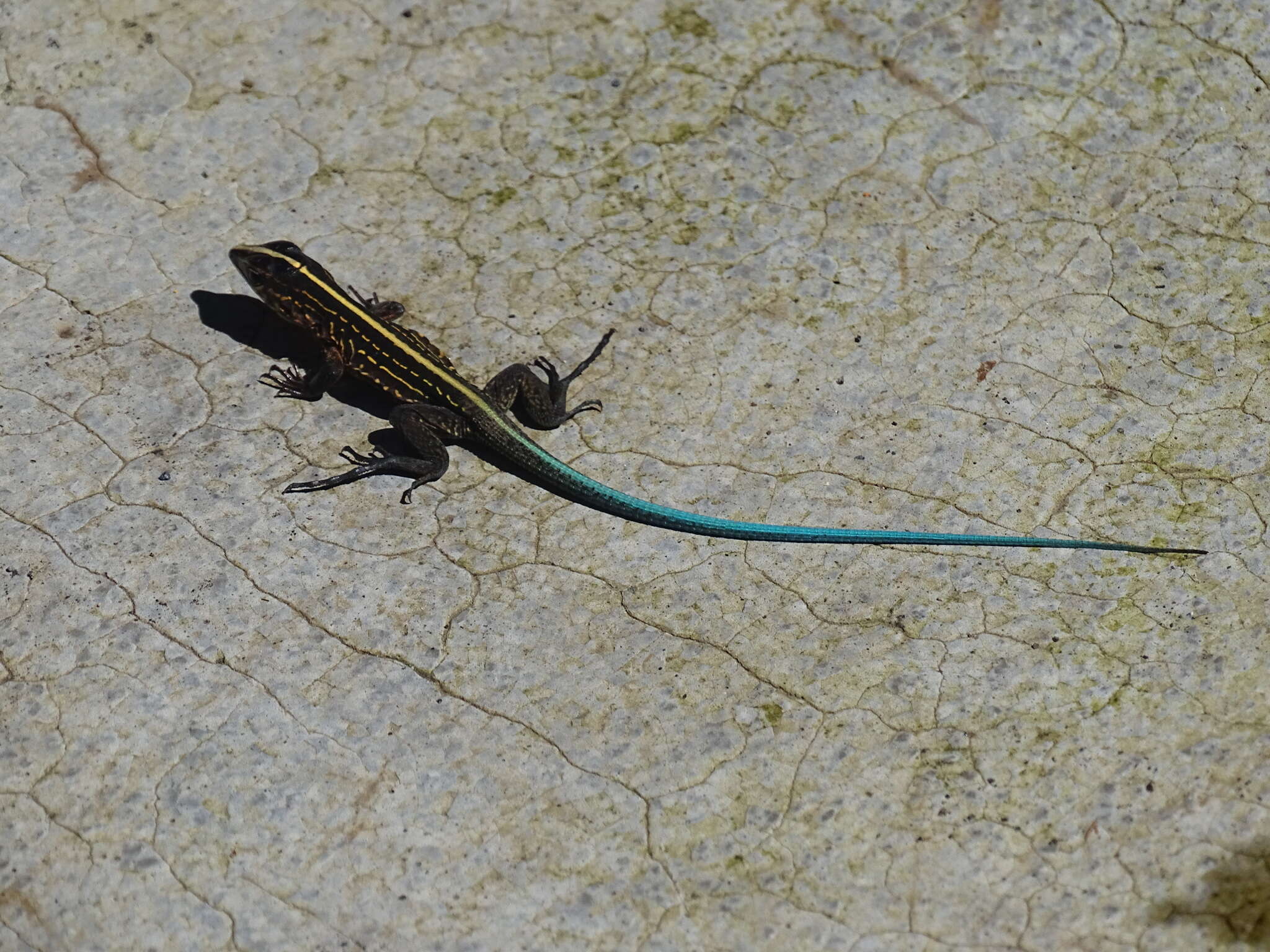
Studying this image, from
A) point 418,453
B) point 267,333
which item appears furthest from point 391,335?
point 267,333

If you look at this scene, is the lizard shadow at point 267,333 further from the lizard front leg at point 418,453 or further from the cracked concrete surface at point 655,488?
the lizard front leg at point 418,453

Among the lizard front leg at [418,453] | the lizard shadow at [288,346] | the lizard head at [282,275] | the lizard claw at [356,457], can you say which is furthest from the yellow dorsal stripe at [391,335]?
the lizard claw at [356,457]

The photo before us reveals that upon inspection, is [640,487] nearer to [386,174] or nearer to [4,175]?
[386,174]

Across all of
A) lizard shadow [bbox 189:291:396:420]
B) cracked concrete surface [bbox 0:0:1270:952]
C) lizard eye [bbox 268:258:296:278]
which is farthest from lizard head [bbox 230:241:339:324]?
cracked concrete surface [bbox 0:0:1270:952]

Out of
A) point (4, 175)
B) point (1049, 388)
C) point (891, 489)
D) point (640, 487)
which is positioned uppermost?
point (1049, 388)

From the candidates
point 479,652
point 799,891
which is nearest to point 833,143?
point 479,652

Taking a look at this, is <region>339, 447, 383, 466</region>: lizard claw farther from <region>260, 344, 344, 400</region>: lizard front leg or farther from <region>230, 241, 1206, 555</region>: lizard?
<region>260, 344, 344, 400</region>: lizard front leg
